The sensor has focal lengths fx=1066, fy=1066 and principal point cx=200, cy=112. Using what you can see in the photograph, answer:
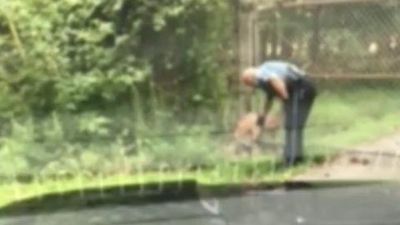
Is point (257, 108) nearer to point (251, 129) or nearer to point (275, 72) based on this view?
point (251, 129)

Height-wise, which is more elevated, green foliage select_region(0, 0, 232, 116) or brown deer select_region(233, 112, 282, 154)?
green foliage select_region(0, 0, 232, 116)

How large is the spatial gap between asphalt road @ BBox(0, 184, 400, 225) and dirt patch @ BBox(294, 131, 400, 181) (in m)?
3.20

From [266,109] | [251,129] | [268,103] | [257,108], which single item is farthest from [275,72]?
[251,129]

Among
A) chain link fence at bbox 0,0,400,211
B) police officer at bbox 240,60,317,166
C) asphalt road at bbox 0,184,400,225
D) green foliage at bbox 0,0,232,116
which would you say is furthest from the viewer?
green foliage at bbox 0,0,232,116

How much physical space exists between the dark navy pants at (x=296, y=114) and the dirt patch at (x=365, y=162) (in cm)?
31

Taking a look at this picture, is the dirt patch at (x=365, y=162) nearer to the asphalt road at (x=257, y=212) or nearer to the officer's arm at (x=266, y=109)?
the officer's arm at (x=266, y=109)

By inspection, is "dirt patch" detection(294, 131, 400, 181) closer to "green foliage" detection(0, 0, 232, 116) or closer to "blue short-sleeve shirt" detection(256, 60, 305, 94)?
"blue short-sleeve shirt" detection(256, 60, 305, 94)

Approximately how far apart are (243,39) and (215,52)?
31 centimetres

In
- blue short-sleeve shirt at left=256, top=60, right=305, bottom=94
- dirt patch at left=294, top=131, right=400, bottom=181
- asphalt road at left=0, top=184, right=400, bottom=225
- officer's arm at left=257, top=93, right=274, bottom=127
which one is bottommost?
dirt patch at left=294, top=131, right=400, bottom=181

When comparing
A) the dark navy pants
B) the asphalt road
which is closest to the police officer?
the dark navy pants

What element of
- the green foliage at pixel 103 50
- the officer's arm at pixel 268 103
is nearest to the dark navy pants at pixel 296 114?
the officer's arm at pixel 268 103

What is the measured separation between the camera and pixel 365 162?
657 centimetres

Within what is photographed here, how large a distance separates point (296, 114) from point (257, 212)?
5147mm

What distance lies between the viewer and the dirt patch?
5.97 meters
